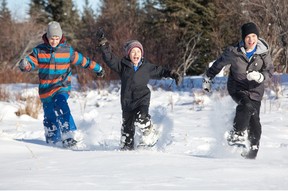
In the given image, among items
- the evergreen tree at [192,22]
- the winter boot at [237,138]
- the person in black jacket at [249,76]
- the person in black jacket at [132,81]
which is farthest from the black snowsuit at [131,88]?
the evergreen tree at [192,22]

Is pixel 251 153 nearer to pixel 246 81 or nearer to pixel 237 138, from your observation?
pixel 237 138

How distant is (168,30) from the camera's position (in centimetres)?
1967

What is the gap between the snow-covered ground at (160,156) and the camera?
9.14 feet

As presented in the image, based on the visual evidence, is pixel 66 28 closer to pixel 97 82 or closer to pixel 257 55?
pixel 97 82

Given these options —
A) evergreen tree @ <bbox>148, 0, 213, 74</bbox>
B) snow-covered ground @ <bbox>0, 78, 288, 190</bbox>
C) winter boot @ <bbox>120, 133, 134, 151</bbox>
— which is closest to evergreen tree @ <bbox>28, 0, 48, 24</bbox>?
evergreen tree @ <bbox>148, 0, 213, 74</bbox>

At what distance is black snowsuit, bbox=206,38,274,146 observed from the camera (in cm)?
497

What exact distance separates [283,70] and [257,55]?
27.9ft

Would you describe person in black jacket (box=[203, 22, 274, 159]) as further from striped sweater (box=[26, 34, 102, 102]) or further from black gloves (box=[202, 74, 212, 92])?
striped sweater (box=[26, 34, 102, 102])

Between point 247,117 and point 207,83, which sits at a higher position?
point 207,83

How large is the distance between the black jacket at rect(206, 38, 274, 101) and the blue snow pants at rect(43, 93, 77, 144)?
6.07 feet

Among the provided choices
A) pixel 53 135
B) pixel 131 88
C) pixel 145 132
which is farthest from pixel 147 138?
pixel 53 135

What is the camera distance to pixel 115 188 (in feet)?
8.59

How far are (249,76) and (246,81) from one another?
1.00 ft

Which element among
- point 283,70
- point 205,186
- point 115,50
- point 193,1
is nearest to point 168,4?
point 193,1
